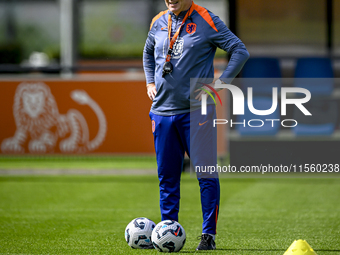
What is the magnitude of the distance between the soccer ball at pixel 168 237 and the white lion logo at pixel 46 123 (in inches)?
201

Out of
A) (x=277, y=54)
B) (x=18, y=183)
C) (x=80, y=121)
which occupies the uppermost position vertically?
(x=277, y=54)

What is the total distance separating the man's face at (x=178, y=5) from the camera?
14.1ft

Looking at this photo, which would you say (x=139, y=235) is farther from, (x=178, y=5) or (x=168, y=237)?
(x=178, y=5)

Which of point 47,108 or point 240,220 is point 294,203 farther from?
point 47,108

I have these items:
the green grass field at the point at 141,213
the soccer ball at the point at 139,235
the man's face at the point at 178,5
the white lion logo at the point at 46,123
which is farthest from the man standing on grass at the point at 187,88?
the white lion logo at the point at 46,123

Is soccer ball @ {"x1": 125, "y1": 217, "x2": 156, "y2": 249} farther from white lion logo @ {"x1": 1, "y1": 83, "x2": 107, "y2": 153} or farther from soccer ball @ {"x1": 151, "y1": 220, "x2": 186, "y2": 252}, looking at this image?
white lion logo @ {"x1": 1, "y1": 83, "x2": 107, "y2": 153}

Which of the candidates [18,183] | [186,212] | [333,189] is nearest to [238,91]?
[333,189]

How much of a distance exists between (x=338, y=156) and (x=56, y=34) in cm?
4466

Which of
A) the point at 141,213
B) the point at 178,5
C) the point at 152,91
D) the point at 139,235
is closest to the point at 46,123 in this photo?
the point at 141,213

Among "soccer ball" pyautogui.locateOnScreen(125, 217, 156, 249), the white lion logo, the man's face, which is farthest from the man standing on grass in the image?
the white lion logo

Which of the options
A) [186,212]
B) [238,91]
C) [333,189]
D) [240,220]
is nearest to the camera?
[240,220]

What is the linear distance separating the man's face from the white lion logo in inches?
201

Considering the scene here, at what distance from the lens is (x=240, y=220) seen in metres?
5.66

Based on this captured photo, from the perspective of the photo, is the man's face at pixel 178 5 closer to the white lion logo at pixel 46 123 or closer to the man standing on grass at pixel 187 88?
the man standing on grass at pixel 187 88
